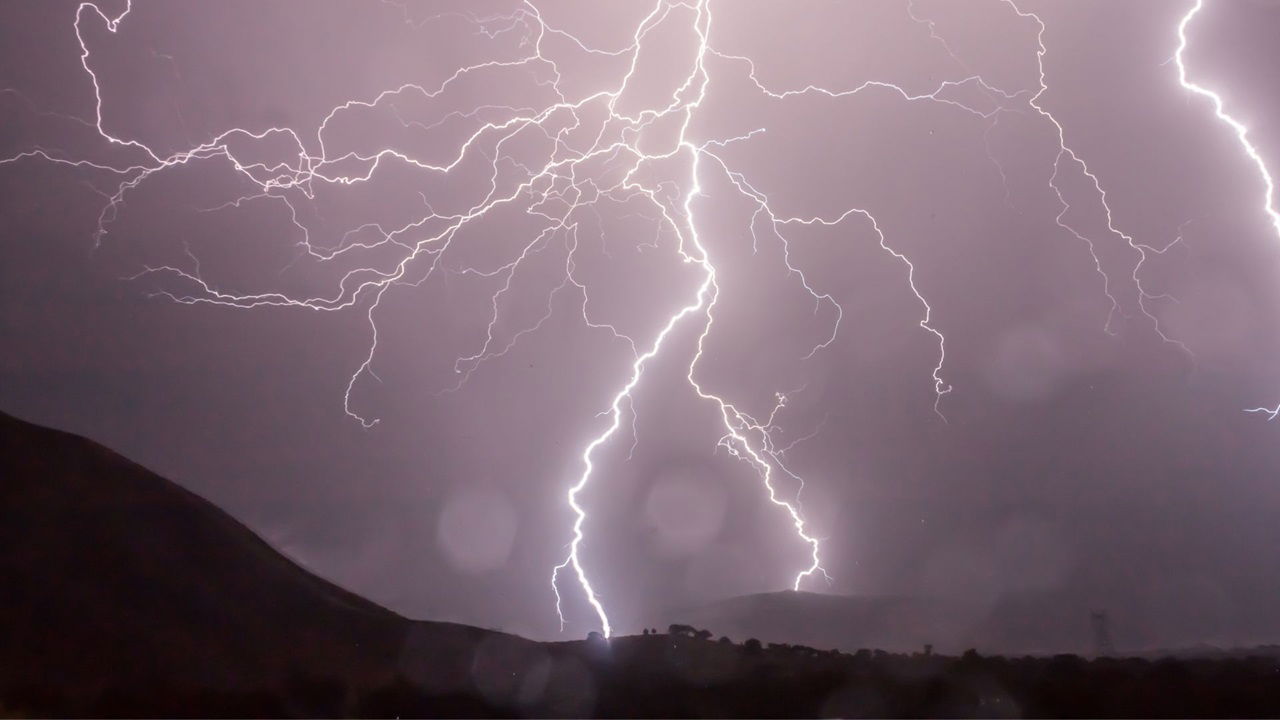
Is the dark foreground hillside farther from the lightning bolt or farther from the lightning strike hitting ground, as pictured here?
the lightning bolt

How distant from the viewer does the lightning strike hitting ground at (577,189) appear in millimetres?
3998

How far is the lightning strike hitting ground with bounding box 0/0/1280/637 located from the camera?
400cm

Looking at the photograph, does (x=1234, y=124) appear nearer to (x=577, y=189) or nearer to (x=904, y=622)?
(x=904, y=622)

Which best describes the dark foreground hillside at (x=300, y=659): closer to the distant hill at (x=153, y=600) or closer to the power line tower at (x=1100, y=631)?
the distant hill at (x=153, y=600)

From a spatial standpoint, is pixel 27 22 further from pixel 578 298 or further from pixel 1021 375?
pixel 1021 375

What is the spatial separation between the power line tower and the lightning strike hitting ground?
54.1 inches

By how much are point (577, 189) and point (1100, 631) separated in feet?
11.7

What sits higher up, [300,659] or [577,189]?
[577,189]

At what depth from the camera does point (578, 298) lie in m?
4.20

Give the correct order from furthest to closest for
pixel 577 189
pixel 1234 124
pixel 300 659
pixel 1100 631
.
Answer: pixel 577 189
pixel 1100 631
pixel 1234 124
pixel 300 659

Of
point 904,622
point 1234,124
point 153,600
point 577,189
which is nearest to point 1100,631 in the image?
point 904,622

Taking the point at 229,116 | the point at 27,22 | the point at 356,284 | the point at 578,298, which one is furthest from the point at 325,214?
the point at 27,22

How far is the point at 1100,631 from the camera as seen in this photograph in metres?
3.96

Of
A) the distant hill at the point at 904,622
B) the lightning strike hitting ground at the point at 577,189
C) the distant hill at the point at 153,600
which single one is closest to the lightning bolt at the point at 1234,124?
the lightning strike hitting ground at the point at 577,189
